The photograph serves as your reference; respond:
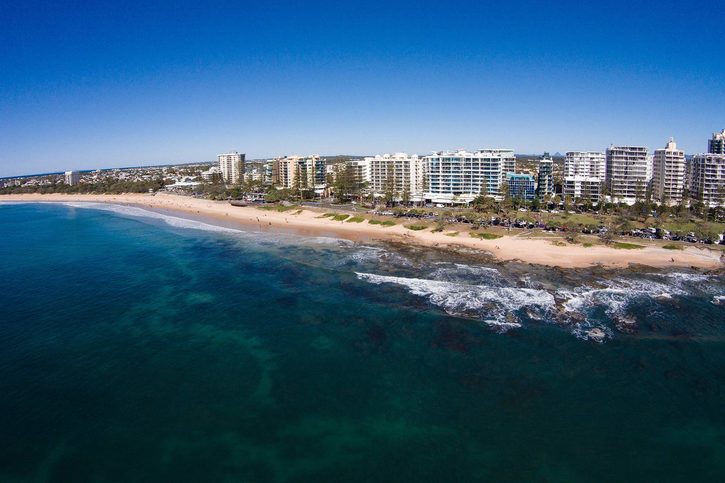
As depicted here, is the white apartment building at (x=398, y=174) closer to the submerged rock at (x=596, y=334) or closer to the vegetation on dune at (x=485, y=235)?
the vegetation on dune at (x=485, y=235)

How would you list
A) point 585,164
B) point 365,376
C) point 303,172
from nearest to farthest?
point 365,376
point 585,164
point 303,172

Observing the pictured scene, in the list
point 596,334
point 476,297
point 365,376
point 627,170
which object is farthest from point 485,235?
point 627,170

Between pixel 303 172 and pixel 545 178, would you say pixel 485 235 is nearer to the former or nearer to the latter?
pixel 545 178

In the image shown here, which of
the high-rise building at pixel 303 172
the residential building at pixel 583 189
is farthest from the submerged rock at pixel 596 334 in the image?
the high-rise building at pixel 303 172

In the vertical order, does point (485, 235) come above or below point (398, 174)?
below

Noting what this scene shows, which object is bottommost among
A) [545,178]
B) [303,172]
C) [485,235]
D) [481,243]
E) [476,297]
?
[476,297]

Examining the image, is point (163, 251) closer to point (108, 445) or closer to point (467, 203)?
point (108, 445)

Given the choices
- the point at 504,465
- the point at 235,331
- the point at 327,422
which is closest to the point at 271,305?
the point at 235,331
